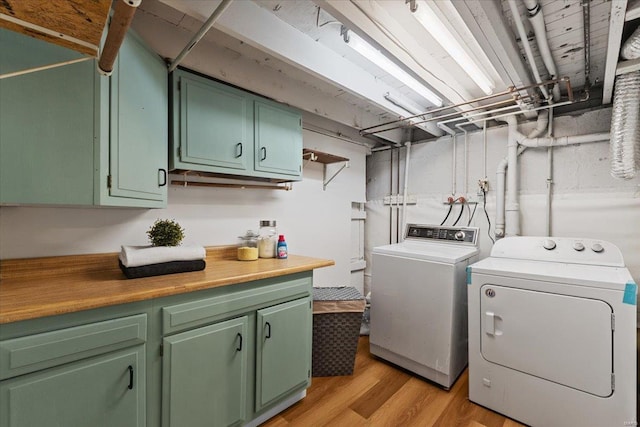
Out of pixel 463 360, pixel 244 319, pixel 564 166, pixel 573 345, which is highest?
pixel 564 166

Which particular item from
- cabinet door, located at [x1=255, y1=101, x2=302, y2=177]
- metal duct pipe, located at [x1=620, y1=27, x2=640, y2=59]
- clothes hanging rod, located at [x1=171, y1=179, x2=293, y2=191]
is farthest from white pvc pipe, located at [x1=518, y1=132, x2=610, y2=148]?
clothes hanging rod, located at [x1=171, y1=179, x2=293, y2=191]

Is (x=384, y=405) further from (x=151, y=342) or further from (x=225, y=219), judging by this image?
(x=225, y=219)

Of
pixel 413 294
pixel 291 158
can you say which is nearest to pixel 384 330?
pixel 413 294

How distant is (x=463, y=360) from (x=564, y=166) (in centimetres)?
184

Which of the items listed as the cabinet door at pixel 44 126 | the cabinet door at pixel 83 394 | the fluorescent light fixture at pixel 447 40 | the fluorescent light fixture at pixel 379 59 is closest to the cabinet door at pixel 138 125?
the cabinet door at pixel 44 126

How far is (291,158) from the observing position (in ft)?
7.32

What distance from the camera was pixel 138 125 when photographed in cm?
145

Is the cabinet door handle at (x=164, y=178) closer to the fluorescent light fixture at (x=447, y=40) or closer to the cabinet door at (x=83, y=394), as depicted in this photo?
the cabinet door at (x=83, y=394)

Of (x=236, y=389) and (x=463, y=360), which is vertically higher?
(x=236, y=389)

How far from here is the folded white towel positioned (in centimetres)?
141

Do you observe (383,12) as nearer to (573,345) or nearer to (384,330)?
(573,345)

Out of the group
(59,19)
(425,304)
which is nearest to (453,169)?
(425,304)

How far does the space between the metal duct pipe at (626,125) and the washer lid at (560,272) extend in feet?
2.23

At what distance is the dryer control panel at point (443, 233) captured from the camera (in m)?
2.44
